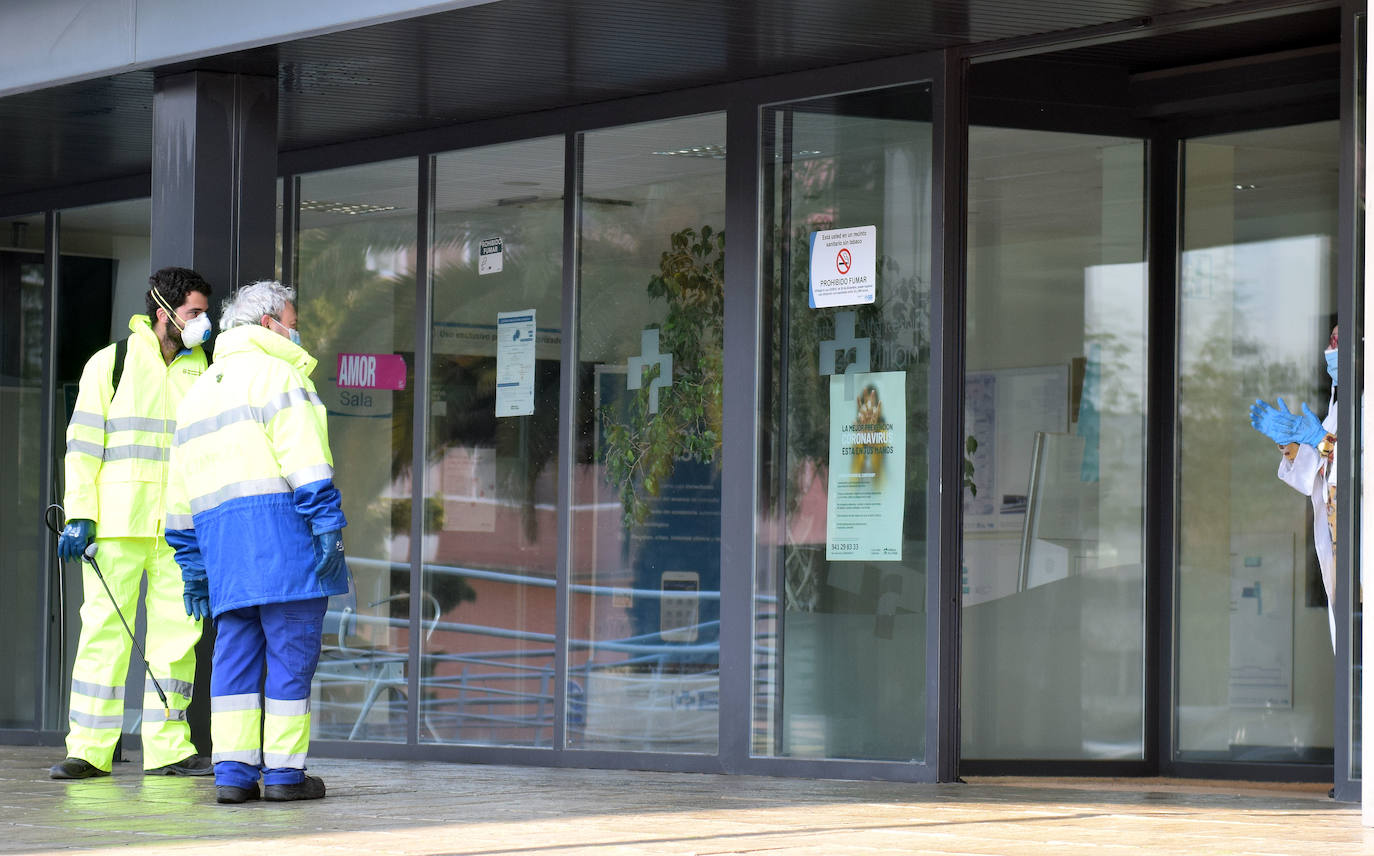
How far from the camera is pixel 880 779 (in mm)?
7891

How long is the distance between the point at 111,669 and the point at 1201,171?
574 cm

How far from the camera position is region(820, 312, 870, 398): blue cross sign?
8.12 m

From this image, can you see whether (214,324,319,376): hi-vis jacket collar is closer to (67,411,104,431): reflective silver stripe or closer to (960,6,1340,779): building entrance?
(67,411,104,431): reflective silver stripe

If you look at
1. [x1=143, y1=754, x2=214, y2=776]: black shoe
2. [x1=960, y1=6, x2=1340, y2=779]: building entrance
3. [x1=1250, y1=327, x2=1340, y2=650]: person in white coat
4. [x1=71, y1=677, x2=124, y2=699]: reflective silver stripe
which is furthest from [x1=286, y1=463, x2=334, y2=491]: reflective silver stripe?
[x1=1250, y1=327, x2=1340, y2=650]: person in white coat

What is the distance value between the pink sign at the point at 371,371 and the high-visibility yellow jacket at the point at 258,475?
317 centimetres

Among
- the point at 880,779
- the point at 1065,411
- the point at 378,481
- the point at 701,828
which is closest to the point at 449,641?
the point at 378,481

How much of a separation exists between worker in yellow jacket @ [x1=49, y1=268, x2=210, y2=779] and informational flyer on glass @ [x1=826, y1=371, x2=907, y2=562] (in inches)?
107

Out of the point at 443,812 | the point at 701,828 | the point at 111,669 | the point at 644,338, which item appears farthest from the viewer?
the point at 644,338

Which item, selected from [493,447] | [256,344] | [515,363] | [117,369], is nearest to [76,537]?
[117,369]

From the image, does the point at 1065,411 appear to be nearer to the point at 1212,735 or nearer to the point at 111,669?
the point at 1212,735

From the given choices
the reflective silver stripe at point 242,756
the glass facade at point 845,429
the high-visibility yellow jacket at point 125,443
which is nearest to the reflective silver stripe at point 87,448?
the high-visibility yellow jacket at point 125,443

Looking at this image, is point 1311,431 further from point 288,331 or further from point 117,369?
point 117,369

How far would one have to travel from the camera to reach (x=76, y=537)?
7.47 meters

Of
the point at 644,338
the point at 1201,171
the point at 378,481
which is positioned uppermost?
the point at 1201,171
